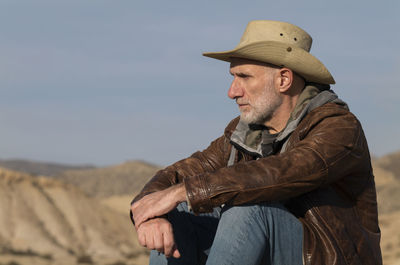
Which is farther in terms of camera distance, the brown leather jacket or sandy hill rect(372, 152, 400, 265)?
sandy hill rect(372, 152, 400, 265)

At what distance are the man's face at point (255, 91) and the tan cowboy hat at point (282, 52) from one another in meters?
0.06

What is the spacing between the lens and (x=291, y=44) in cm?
371

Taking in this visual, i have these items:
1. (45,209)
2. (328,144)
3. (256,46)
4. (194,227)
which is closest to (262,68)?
(256,46)

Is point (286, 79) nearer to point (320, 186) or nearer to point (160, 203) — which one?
point (320, 186)

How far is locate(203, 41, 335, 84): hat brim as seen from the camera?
364cm

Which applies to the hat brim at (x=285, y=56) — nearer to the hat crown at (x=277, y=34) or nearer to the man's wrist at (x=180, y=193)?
the hat crown at (x=277, y=34)

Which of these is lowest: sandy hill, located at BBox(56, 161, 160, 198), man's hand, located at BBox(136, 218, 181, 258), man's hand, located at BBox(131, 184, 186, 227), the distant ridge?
the distant ridge

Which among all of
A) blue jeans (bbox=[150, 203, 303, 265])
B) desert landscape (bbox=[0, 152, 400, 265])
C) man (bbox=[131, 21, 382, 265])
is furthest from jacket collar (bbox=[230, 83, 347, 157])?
desert landscape (bbox=[0, 152, 400, 265])

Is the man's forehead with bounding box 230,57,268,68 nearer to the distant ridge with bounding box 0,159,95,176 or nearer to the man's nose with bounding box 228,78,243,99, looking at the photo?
the man's nose with bounding box 228,78,243,99

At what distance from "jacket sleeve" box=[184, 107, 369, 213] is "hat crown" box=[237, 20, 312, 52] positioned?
2.41 feet

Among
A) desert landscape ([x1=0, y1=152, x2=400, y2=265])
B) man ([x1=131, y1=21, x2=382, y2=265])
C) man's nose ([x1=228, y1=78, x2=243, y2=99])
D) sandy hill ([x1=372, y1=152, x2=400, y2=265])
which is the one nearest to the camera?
man ([x1=131, y1=21, x2=382, y2=265])

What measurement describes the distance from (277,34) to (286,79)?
0.28m

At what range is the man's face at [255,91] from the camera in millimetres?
3709

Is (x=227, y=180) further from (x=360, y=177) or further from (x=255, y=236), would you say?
(x=360, y=177)
